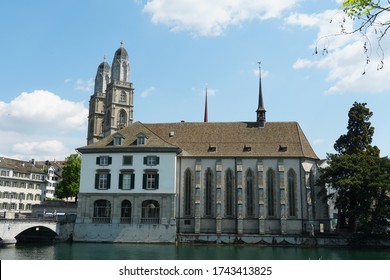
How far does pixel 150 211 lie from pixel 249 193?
40.3ft

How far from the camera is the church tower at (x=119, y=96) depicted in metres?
80.7

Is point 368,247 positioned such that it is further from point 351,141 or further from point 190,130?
point 190,130

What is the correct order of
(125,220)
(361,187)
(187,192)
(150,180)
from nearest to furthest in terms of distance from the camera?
(361,187), (125,220), (150,180), (187,192)

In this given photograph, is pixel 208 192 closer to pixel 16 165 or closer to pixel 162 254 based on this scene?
pixel 162 254

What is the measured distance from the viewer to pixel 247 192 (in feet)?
165

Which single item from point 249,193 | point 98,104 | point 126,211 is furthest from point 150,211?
point 98,104

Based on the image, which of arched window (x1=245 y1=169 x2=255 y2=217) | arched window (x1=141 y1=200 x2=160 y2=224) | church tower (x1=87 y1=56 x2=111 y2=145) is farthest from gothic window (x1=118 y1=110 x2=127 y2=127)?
arched window (x1=245 y1=169 x2=255 y2=217)

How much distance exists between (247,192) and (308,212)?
298 inches

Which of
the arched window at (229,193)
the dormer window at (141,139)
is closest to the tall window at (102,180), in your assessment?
the dormer window at (141,139)

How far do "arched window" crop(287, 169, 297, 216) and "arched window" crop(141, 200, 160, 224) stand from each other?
16057mm

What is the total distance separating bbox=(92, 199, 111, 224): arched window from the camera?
158 ft

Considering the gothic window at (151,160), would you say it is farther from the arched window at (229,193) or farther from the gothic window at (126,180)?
the arched window at (229,193)

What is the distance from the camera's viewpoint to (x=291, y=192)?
165 feet
